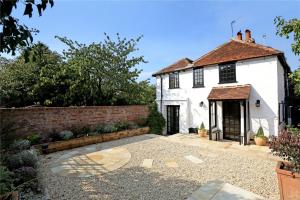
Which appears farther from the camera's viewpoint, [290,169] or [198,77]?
[198,77]

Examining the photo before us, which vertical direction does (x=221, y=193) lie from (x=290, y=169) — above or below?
below

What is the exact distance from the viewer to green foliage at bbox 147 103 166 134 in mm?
16212

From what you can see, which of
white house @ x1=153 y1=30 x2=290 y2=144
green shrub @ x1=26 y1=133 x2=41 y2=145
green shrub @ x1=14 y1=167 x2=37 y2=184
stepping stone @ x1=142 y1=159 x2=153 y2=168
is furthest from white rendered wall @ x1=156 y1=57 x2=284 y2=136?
green shrub @ x1=14 y1=167 x2=37 y2=184

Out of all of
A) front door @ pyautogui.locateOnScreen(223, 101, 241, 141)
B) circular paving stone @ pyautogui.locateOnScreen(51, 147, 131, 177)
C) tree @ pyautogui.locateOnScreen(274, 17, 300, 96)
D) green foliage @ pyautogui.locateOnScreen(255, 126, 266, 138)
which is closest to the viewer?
tree @ pyautogui.locateOnScreen(274, 17, 300, 96)

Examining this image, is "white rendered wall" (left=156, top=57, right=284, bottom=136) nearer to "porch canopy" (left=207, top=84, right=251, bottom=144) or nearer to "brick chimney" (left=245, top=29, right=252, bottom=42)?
"porch canopy" (left=207, top=84, right=251, bottom=144)

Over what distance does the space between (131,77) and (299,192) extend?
13.4 meters

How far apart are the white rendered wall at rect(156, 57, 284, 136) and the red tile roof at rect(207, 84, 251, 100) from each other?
16.0 inches

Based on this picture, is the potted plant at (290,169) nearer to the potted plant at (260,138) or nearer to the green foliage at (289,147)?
the green foliage at (289,147)

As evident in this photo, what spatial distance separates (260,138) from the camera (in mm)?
11484

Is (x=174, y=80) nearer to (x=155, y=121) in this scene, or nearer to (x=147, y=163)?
(x=155, y=121)

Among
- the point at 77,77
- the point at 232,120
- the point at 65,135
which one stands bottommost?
the point at 65,135

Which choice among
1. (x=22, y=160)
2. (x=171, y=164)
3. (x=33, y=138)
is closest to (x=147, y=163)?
(x=171, y=164)

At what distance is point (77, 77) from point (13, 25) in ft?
38.4

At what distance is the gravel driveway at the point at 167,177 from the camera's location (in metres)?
5.41
